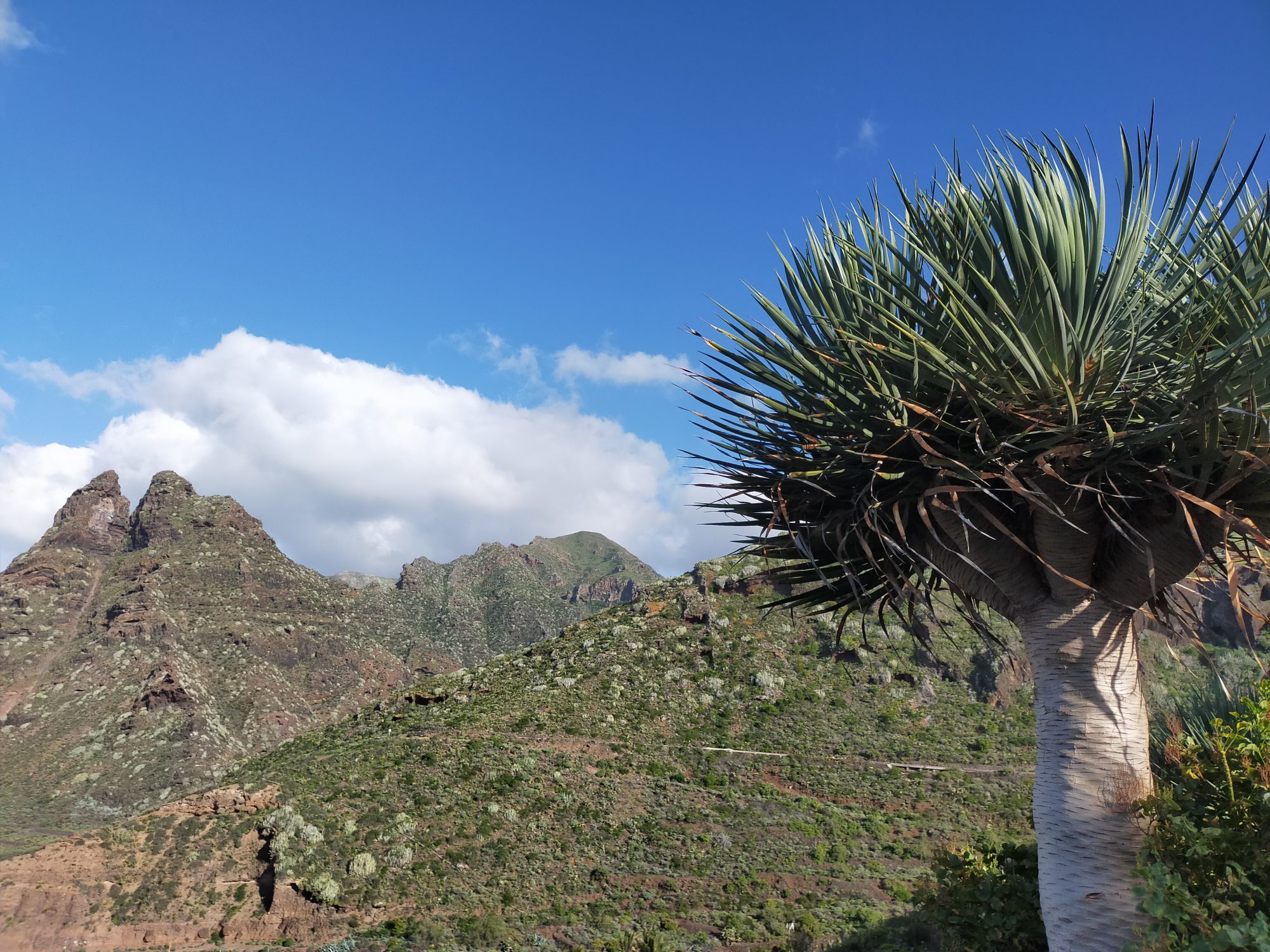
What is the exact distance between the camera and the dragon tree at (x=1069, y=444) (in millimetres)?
4367

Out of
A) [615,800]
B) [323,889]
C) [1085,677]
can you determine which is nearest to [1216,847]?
[1085,677]

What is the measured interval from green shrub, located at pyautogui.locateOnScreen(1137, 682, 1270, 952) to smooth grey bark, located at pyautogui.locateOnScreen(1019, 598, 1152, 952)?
0.57ft

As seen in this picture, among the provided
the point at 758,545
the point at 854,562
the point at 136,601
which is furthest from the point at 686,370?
the point at 136,601

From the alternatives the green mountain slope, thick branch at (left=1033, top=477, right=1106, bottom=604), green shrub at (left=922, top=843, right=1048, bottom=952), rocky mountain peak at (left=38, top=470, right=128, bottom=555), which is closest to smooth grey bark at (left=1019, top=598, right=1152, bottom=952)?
thick branch at (left=1033, top=477, right=1106, bottom=604)

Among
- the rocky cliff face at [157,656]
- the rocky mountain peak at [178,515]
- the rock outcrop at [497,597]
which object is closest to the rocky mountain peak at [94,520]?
the rocky cliff face at [157,656]

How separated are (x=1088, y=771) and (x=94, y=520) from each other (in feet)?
400

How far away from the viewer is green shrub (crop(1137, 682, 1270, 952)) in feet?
12.4

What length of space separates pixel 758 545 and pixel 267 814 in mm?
24606

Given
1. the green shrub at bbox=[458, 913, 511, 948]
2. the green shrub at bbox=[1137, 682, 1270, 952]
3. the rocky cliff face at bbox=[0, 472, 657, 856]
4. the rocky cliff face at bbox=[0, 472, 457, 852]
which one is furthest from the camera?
the rocky cliff face at bbox=[0, 472, 657, 856]

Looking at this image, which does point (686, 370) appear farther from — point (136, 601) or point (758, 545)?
point (136, 601)

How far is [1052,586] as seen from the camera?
494cm

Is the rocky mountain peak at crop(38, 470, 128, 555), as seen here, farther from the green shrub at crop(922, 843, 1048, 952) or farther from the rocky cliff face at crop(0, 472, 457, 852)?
the green shrub at crop(922, 843, 1048, 952)

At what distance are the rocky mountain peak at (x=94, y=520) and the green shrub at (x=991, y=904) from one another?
116724 millimetres

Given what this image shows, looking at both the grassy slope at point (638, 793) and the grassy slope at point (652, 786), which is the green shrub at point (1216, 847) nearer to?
the grassy slope at point (638, 793)
